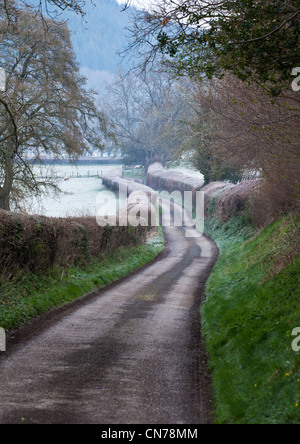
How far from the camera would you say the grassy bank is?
6031 millimetres

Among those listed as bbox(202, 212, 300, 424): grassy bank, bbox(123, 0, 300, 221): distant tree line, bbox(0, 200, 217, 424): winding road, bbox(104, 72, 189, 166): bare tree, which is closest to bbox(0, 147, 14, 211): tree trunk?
bbox(0, 200, 217, 424): winding road

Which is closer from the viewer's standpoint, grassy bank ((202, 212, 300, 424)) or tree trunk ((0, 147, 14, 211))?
grassy bank ((202, 212, 300, 424))

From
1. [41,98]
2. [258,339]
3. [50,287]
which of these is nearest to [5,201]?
[41,98]

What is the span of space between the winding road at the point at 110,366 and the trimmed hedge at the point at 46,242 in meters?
1.75

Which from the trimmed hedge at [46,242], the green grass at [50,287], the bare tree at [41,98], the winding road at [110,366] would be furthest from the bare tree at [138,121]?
the winding road at [110,366]

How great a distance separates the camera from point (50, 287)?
14438 mm

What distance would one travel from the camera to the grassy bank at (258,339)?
19.8 feet

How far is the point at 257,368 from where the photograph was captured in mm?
7176

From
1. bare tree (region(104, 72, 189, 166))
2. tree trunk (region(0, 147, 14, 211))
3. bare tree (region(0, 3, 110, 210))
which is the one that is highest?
bare tree (region(104, 72, 189, 166))

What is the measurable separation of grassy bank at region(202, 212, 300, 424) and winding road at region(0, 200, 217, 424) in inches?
16.7

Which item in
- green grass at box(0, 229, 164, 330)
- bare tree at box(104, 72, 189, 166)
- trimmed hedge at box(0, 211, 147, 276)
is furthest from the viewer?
bare tree at box(104, 72, 189, 166)

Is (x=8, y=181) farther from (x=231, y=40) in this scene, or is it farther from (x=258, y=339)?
(x=258, y=339)

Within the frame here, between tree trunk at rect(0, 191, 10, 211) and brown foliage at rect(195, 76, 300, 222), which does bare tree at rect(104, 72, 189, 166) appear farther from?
brown foliage at rect(195, 76, 300, 222)

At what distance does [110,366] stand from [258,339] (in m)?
2.71
